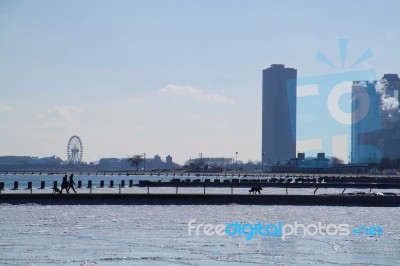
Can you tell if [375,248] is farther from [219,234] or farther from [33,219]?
[33,219]

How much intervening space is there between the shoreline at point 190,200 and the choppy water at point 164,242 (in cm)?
991

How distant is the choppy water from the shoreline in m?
9.91

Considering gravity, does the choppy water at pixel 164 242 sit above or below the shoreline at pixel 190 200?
below

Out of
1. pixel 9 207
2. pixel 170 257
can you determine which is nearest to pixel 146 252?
pixel 170 257

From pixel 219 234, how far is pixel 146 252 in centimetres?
698

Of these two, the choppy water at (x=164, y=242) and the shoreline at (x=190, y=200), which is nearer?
the choppy water at (x=164, y=242)

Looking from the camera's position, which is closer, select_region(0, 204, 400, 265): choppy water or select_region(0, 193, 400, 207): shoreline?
select_region(0, 204, 400, 265): choppy water

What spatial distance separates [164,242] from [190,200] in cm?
2857

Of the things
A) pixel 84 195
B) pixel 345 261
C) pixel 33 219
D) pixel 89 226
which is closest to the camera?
pixel 345 261

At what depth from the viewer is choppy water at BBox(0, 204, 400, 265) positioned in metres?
25.7

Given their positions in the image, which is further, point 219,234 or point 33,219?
point 33,219

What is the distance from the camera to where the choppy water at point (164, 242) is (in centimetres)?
2567

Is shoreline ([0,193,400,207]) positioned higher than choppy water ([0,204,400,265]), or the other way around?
shoreline ([0,193,400,207])

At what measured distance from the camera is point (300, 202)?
59.1 metres
